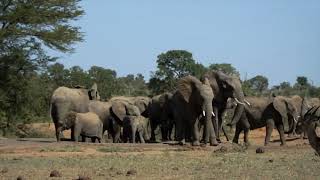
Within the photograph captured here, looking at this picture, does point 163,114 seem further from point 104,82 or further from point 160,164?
point 104,82

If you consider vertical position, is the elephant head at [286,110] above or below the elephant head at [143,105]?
below

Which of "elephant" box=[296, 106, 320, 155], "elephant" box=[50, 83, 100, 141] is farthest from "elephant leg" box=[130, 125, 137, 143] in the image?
"elephant" box=[296, 106, 320, 155]

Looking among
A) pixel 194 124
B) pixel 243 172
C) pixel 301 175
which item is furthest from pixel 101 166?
pixel 194 124

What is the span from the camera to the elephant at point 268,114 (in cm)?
2694

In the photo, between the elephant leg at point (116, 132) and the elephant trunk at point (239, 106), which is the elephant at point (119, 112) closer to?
the elephant leg at point (116, 132)

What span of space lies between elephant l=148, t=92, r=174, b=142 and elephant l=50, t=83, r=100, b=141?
381 cm

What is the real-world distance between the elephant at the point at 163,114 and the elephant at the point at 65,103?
3810 mm

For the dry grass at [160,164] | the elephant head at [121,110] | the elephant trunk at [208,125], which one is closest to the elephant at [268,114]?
the elephant trunk at [208,125]

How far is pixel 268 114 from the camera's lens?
27.4 meters

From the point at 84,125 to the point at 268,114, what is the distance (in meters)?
7.60

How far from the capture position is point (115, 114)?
32.8 meters

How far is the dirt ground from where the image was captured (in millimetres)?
13211

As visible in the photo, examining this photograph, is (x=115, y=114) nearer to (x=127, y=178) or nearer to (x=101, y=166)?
(x=101, y=166)

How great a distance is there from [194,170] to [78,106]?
17144 mm
